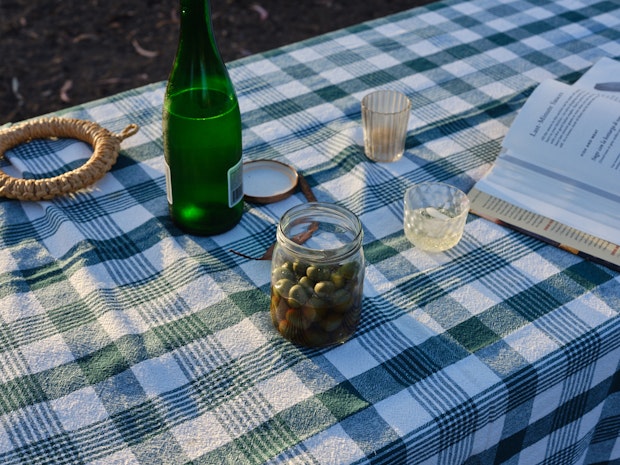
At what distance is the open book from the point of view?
1.02 meters

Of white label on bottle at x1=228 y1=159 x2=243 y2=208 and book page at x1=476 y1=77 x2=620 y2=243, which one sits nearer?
white label on bottle at x1=228 y1=159 x2=243 y2=208

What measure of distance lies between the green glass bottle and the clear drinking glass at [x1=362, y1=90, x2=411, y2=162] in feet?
0.78

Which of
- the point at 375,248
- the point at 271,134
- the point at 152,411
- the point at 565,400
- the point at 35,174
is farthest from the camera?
the point at 271,134

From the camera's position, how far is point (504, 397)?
81 cm

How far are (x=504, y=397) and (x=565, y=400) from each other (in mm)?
132

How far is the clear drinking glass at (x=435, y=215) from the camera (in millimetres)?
957

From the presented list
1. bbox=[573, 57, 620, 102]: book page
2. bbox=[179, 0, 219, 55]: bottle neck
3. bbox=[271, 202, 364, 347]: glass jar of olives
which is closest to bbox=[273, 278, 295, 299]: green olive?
bbox=[271, 202, 364, 347]: glass jar of olives

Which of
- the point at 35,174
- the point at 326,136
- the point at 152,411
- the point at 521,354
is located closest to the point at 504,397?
the point at 521,354

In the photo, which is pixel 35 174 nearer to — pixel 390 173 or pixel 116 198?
pixel 116 198

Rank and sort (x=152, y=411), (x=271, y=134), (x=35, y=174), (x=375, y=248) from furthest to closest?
1. (x=271, y=134)
2. (x=35, y=174)
3. (x=375, y=248)
4. (x=152, y=411)

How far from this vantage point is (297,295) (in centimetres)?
79

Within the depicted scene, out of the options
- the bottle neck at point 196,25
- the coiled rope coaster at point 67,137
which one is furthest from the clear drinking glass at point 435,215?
the coiled rope coaster at point 67,137

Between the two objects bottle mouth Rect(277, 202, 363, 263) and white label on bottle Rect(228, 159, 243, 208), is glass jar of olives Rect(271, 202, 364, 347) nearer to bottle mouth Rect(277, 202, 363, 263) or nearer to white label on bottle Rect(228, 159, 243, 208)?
bottle mouth Rect(277, 202, 363, 263)

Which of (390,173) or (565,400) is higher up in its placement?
(390,173)
